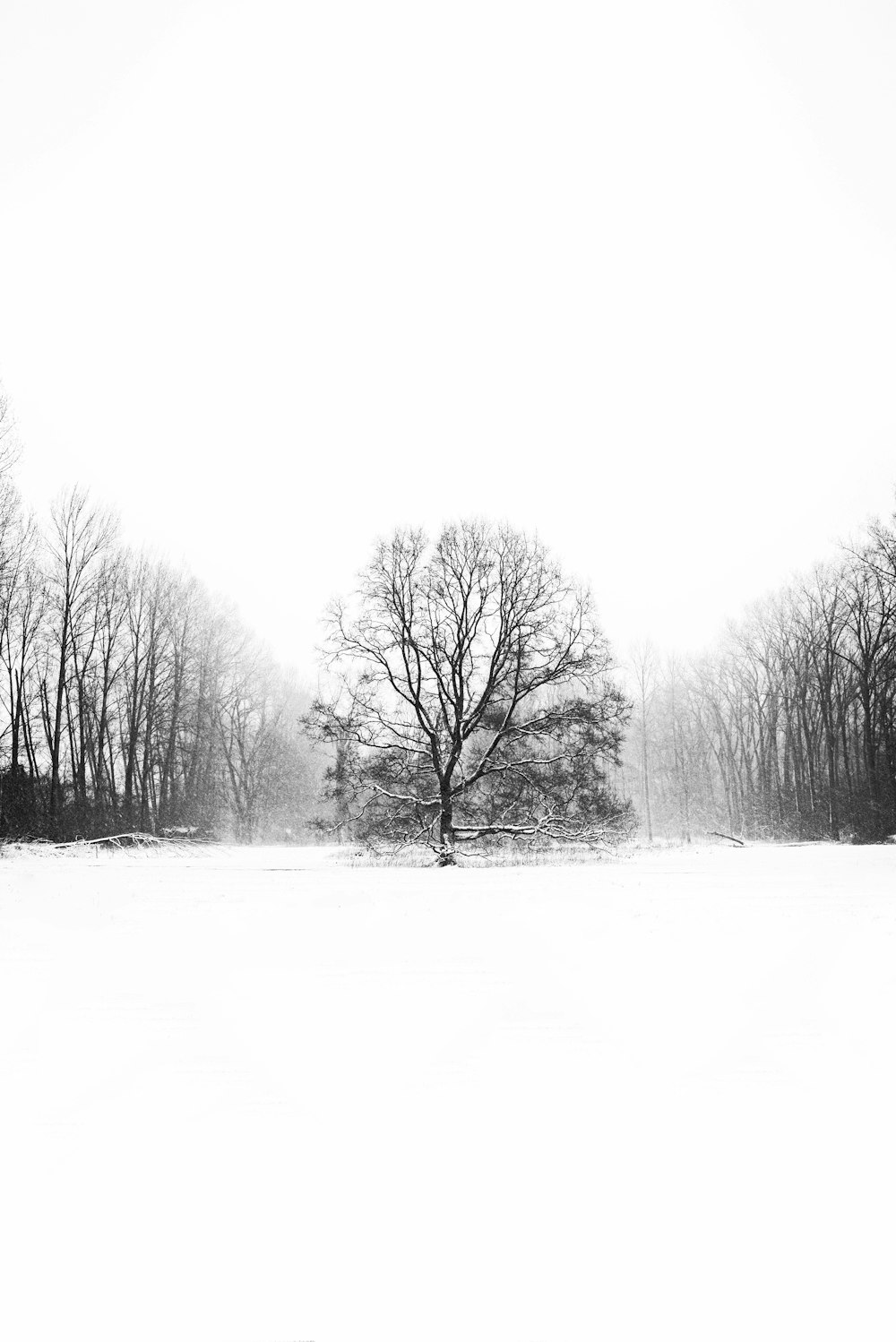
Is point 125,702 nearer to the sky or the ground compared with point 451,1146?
nearer to the sky

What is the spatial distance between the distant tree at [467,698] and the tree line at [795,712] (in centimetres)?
1222

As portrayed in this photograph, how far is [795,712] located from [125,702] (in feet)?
149

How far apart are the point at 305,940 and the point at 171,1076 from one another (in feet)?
16.6

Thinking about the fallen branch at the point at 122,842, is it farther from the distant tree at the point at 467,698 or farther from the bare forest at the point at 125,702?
the distant tree at the point at 467,698

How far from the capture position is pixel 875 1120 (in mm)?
4152

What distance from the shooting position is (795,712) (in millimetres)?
55438

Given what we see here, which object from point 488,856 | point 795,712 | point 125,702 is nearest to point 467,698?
point 488,856

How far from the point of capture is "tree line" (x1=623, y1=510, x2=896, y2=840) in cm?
3638

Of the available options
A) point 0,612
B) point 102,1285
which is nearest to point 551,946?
point 102,1285

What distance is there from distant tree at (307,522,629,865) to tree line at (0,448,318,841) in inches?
510

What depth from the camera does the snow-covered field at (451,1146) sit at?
9.39 ft

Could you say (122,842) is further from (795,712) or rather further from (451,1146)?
(795,712)

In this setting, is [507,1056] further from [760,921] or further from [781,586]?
[781,586]

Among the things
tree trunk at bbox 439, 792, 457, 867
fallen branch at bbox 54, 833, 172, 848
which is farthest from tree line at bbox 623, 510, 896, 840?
fallen branch at bbox 54, 833, 172, 848
